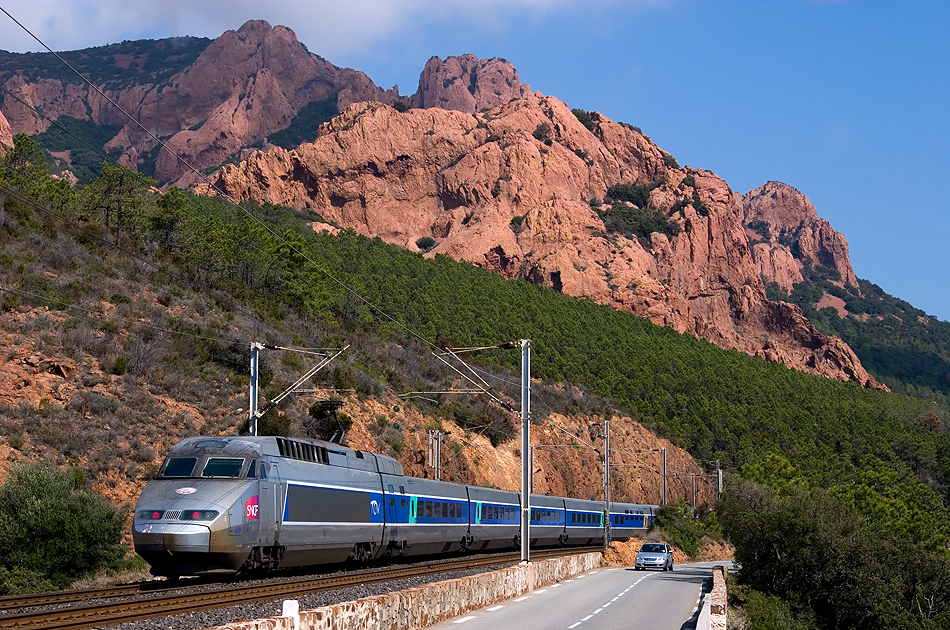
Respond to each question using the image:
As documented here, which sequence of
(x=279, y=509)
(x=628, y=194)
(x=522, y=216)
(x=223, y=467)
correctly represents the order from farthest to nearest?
(x=628, y=194), (x=522, y=216), (x=279, y=509), (x=223, y=467)

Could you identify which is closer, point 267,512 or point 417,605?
point 417,605

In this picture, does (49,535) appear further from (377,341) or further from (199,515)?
(377,341)

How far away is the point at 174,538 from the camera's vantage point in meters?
21.1

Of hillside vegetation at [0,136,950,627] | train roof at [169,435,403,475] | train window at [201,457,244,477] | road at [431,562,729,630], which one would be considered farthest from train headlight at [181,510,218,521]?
hillside vegetation at [0,136,950,627]

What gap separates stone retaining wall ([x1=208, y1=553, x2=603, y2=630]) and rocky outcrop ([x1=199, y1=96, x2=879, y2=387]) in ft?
409

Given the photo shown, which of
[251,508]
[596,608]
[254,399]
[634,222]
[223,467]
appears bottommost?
[596,608]

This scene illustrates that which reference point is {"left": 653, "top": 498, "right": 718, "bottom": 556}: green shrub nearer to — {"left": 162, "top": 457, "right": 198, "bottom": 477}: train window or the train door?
the train door

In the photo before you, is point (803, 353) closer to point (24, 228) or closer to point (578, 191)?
point (578, 191)

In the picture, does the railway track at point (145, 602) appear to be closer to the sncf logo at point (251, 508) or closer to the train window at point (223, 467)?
the sncf logo at point (251, 508)

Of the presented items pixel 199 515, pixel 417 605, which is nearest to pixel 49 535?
pixel 199 515

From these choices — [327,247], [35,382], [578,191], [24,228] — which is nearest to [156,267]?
Answer: [24,228]

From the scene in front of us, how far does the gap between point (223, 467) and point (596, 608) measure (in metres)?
10.8

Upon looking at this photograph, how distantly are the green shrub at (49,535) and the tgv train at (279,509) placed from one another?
5.23m

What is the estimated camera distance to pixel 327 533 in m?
27.0
